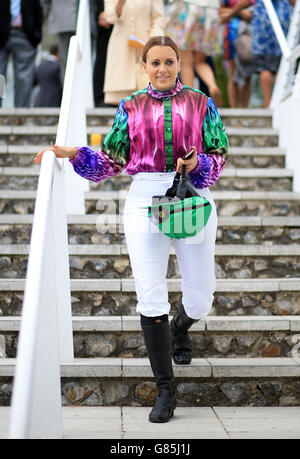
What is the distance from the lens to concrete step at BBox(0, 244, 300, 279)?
4793 mm

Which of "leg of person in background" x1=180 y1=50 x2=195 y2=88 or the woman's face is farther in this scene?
"leg of person in background" x1=180 y1=50 x2=195 y2=88

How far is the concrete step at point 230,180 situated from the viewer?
604 cm

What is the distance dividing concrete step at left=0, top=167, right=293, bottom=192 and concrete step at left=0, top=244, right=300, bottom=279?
4.23ft

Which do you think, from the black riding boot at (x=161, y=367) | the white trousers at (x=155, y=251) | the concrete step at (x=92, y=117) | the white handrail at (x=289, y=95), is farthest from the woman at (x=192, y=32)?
the black riding boot at (x=161, y=367)

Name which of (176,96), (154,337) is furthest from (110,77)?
(154,337)

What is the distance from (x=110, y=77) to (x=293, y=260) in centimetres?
279

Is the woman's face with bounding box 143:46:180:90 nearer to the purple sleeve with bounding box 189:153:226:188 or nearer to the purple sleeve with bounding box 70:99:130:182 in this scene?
the purple sleeve with bounding box 70:99:130:182

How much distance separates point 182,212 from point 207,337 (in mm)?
1170

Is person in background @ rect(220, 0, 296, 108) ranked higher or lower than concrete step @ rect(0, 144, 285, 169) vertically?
higher

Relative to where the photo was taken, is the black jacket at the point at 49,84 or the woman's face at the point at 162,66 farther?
the black jacket at the point at 49,84

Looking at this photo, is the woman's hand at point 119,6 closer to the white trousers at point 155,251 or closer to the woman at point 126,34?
the woman at point 126,34

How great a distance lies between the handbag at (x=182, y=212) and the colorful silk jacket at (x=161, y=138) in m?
0.15

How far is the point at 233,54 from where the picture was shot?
8.54m

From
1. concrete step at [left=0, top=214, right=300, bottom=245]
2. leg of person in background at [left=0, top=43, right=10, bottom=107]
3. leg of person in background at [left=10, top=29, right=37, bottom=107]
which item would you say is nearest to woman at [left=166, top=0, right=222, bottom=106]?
leg of person in background at [left=10, top=29, right=37, bottom=107]
